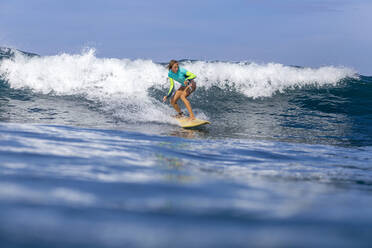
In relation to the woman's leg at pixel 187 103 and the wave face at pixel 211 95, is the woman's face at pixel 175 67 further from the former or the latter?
the wave face at pixel 211 95

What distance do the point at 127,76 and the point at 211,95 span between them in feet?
11.8

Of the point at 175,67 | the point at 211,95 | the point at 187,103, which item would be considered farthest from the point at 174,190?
the point at 211,95

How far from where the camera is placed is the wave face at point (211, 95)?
10469mm

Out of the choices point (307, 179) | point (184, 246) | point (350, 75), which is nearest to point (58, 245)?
point (184, 246)

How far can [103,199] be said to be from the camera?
7.48 feet

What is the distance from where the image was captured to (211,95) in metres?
14.7

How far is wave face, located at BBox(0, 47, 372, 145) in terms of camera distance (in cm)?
1047

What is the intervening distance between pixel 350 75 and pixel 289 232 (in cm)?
1750

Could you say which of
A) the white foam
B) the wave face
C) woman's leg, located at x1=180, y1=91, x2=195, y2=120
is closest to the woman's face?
woman's leg, located at x1=180, y1=91, x2=195, y2=120

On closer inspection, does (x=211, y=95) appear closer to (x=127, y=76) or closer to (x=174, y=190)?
(x=127, y=76)

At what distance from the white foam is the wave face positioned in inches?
1.4

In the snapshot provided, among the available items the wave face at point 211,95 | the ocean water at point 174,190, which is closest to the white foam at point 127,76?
the wave face at point 211,95

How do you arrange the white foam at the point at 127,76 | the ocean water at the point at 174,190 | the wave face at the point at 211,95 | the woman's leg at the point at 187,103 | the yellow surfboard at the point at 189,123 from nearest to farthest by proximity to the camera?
the ocean water at the point at 174,190 → the yellow surfboard at the point at 189,123 → the woman's leg at the point at 187,103 → the wave face at the point at 211,95 → the white foam at the point at 127,76

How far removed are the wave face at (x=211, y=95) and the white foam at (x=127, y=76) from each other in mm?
36
